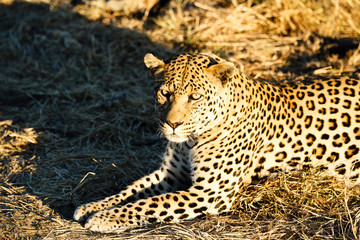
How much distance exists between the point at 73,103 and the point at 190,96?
164 inches

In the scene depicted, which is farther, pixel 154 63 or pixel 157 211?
pixel 154 63

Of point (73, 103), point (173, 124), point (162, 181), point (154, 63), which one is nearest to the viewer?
point (173, 124)

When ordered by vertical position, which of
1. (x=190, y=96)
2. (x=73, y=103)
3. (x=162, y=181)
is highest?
(x=190, y=96)

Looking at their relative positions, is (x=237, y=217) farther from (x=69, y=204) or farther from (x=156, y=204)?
(x=69, y=204)

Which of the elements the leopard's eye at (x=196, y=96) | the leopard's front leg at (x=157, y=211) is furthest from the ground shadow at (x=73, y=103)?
the leopard's eye at (x=196, y=96)

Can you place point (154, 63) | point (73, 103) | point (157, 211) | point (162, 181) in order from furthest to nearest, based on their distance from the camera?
point (73, 103), point (162, 181), point (154, 63), point (157, 211)

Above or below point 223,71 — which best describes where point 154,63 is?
below

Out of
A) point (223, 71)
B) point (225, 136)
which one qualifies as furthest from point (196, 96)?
point (225, 136)

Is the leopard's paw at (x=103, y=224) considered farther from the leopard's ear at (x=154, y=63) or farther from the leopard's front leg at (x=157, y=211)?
the leopard's ear at (x=154, y=63)

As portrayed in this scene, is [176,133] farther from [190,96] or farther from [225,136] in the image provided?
[225,136]

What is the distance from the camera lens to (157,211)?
5.08m

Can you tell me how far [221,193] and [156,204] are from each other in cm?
71

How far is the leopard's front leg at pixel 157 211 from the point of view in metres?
5.04

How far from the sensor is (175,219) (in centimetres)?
509
